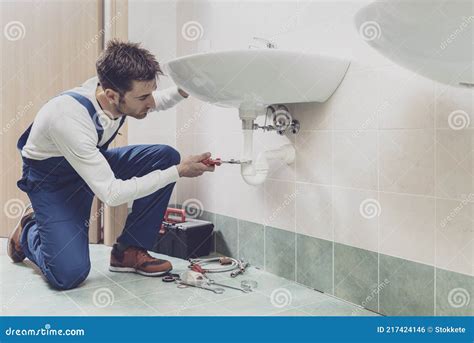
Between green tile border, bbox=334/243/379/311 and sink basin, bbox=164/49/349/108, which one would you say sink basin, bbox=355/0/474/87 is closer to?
sink basin, bbox=164/49/349/108

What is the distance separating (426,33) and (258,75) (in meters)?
0.50

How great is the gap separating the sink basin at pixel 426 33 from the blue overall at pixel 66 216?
0.85 meters

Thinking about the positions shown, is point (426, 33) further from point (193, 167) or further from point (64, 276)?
point (64, 276)

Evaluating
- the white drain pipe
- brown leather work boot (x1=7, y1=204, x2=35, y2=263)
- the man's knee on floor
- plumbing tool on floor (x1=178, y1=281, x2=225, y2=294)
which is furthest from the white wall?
brown leather work boot (x1=7, y1=204, x2=35, y2=263)

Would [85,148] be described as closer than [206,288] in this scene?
Yes

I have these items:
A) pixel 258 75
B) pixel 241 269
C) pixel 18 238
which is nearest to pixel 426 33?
pixel 258 75

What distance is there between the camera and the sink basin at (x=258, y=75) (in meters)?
1.16

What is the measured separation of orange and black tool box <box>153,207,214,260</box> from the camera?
5.86ft

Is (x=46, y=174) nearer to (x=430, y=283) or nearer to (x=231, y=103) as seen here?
(x=231, y=103)

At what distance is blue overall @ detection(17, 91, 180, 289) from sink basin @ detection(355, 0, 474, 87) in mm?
848

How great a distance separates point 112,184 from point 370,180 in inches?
27.6

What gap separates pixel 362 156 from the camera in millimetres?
1262

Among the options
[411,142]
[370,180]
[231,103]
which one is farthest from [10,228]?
[411,142]

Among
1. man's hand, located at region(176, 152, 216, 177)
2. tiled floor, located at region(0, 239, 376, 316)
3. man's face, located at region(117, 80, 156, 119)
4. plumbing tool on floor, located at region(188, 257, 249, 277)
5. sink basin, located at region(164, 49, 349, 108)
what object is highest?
sink basin, located at region(164, 49, 349, 108)
